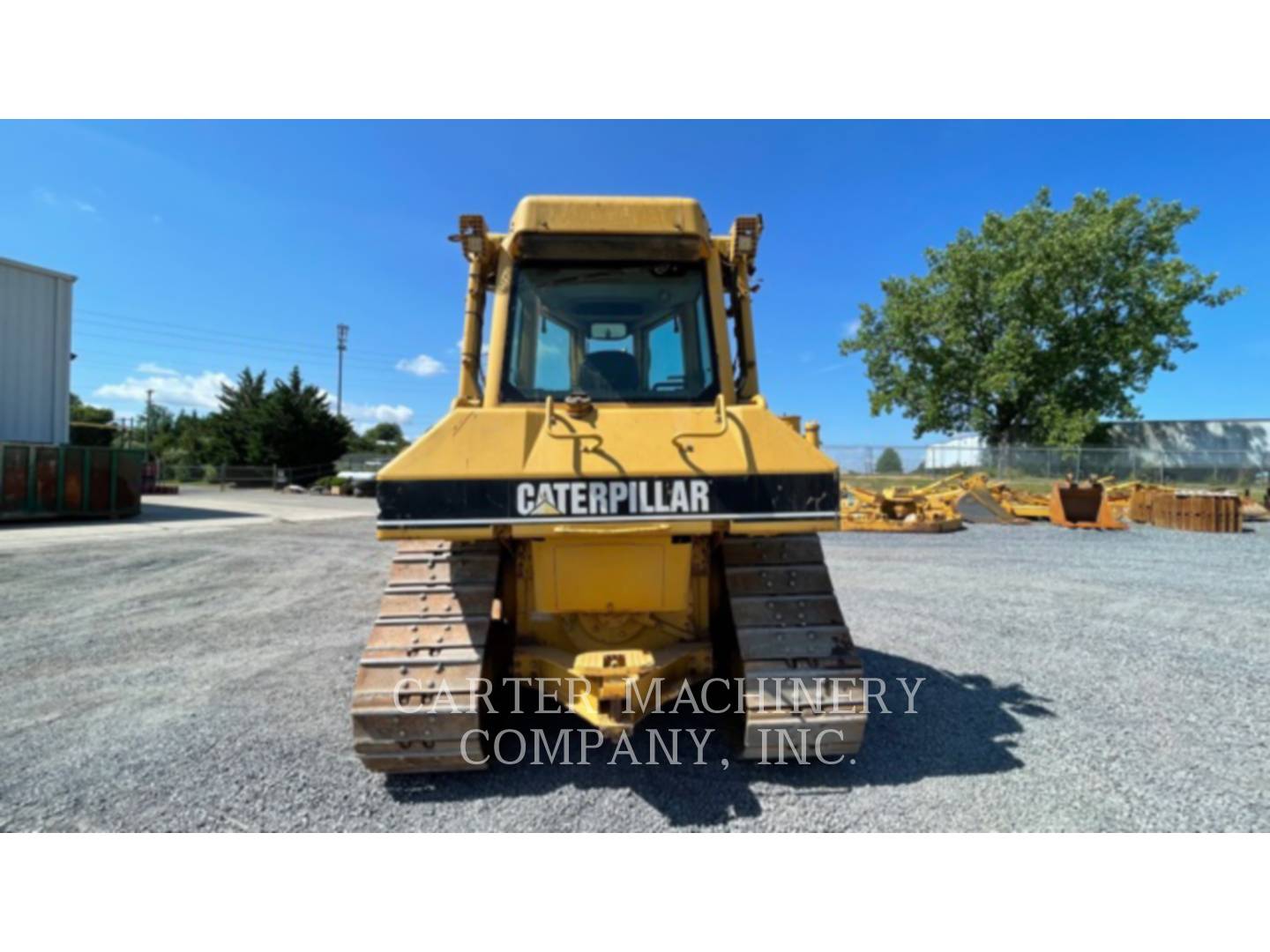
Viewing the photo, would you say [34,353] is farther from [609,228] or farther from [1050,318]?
[1050,318]

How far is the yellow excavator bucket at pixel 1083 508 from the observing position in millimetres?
14227

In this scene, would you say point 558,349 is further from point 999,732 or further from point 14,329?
point 14,329

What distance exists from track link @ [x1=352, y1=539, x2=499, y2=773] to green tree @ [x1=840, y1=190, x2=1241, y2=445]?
32.6 meters

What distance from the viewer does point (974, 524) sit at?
49.8 ft

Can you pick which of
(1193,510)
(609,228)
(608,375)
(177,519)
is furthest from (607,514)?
(177,519)

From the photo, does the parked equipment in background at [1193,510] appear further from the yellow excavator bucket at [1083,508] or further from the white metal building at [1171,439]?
the white metal building at [1171,439]

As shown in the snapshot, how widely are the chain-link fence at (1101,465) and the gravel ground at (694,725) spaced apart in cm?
2010

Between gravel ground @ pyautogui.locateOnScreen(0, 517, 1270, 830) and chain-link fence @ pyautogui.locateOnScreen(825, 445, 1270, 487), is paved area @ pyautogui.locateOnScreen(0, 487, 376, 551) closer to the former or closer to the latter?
gravel ground @ pyautogui.locateOnScreen(0, 517, 1270, 830)

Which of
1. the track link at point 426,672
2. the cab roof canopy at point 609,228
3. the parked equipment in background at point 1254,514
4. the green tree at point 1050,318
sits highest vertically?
the green tree at point 1050,318

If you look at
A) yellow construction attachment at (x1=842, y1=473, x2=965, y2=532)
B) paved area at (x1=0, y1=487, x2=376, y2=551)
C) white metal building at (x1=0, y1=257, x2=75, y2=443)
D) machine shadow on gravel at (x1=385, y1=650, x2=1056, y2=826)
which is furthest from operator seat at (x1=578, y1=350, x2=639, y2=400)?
white metal building at (x1=0, y1=257, x2=75, y2=443)

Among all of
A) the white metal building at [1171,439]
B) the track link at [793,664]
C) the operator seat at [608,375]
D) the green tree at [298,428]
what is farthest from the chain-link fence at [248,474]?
the track link at [793,664]

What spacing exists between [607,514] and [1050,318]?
35162mm

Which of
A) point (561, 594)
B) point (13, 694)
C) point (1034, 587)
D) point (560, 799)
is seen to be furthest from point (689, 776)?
point (1034, 587)

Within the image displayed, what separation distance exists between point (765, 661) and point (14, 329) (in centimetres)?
2343
